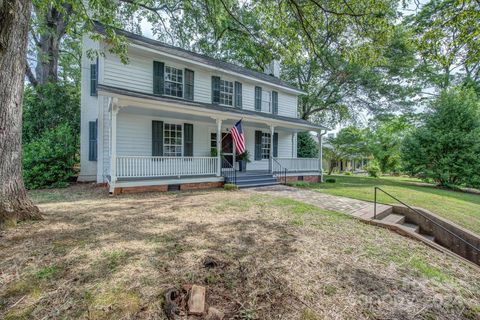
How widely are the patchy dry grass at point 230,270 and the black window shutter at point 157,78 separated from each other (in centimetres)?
680

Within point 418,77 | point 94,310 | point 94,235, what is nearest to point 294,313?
point 94,310

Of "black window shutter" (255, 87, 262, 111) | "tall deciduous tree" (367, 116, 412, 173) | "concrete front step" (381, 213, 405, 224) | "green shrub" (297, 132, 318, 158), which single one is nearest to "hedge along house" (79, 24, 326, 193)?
"black window shutter" (255, 87, 262, 111)

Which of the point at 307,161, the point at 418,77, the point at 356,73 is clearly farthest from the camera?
the point at 418,77

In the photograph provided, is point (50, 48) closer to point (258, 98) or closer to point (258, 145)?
point (258, 98)

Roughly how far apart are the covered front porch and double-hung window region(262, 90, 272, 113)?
2031mm

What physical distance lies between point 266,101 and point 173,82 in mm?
6308

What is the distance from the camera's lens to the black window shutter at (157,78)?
9914 millimetres

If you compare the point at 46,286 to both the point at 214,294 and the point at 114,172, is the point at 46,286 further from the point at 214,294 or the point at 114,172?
the point at 114,172

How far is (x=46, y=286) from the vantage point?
2205 millimetres

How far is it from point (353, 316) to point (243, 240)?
1.92 meters

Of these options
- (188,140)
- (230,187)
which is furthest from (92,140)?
(230,187)

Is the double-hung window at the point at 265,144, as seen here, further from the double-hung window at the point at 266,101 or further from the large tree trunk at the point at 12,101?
the large tree trunk at the point at 12,101

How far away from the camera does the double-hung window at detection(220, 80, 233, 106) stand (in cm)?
1237

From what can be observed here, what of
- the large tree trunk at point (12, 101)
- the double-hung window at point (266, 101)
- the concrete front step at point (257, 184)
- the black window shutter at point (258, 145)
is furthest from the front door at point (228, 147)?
the large tree trunk at point (12, 101)
